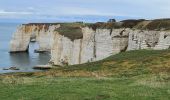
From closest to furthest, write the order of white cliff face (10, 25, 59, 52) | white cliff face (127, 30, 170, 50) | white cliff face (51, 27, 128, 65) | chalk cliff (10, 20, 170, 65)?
white cliff face (127, 30, 170, 50) → chalk cliff (10, 20, 170, 65) → white cliff face (51, 27, 128, 65) → white cliff face (10, 25, 59, 52)

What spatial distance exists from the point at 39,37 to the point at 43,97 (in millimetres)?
117120

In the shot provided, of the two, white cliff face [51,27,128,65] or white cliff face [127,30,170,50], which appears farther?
white cliff face [51,27,128,65]

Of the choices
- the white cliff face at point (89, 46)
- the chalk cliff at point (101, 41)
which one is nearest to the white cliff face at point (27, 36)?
the chalk cliff at point (101, 41)

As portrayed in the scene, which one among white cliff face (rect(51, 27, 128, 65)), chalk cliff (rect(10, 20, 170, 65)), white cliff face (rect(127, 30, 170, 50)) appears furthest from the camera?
white cliff face (rect(51, 27, 128, 65))

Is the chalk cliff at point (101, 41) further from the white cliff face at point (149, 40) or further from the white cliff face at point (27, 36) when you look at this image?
the white cliff face at point (27, 36)

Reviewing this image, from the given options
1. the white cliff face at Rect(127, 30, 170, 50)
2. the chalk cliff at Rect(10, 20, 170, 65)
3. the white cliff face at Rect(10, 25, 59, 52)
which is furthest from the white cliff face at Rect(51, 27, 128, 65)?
the white cliff face at Rect(10, 25, 59, 52)

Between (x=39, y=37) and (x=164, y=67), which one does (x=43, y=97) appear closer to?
(x=164, y=67)

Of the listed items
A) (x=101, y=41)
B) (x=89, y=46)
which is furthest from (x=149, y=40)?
(x=89, y=46)

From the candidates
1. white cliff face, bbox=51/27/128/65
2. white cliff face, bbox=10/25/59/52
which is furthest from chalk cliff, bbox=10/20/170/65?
white cliff face, bbox=10/25/59/52

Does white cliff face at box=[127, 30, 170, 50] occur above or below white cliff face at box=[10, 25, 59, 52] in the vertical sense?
above

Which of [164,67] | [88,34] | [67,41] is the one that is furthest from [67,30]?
[164,67]

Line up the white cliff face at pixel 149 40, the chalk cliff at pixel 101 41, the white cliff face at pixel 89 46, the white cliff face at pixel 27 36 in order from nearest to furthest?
the white cliff face at pixel 149 40, the chalk cliff at pixel 101 41, the white cliff face at pixel 89 46, the white cliff face at pixel 27 36

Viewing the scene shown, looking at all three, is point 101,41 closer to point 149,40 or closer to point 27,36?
point 149,40

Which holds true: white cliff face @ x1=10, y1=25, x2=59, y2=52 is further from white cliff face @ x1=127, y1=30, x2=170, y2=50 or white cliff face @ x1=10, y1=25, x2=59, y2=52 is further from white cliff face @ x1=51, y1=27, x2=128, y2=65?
white cliff face @ x1=127, y1=30, x2=170, y2=50
